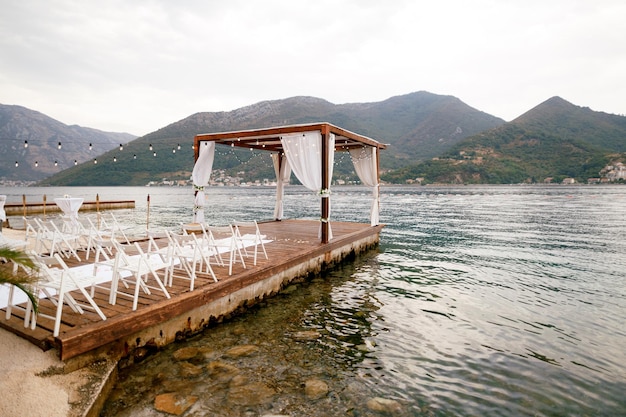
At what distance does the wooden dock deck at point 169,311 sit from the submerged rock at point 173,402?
917mm

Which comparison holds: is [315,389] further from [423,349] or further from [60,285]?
[60,285]

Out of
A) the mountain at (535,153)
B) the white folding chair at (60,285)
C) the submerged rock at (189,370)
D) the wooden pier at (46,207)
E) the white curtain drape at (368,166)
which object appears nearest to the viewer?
the white folding chair at (60,285)

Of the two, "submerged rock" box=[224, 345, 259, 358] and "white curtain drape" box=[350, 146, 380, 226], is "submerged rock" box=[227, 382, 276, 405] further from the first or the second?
"white curtain drape" box=[350, 146, 380, 226]

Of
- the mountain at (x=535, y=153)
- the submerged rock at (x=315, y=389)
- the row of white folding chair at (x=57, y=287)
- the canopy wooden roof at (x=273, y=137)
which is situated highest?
the mountain at (x=535, y=153)

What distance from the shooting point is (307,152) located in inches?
363

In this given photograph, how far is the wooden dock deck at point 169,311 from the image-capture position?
11.3 ft

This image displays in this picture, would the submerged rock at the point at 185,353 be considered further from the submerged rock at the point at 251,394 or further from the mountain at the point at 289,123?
the mountain at the point at 289,123

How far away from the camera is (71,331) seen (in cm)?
340

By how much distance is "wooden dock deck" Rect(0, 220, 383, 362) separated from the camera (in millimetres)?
3455

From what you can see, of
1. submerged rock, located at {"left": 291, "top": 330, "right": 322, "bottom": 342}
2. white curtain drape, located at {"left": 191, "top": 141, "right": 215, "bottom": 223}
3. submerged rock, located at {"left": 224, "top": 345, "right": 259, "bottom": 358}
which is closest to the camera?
submerged rock, located at {"left": 224, "top": 345, "right": 259, "bottom": 358}

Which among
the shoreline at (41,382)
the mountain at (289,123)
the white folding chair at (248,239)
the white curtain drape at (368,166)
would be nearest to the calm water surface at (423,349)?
the shoreline at (41,382)

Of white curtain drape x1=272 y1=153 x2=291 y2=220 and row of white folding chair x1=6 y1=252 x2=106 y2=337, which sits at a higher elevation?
white curtain drape x1=272 y1=153 x2=291 y2=220

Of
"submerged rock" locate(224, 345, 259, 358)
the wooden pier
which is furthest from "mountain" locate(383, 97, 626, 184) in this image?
"submerged rock" locate(224, 345, 259, 358)

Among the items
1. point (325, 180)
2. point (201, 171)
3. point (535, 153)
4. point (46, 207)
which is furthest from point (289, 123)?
point (325, 180)
